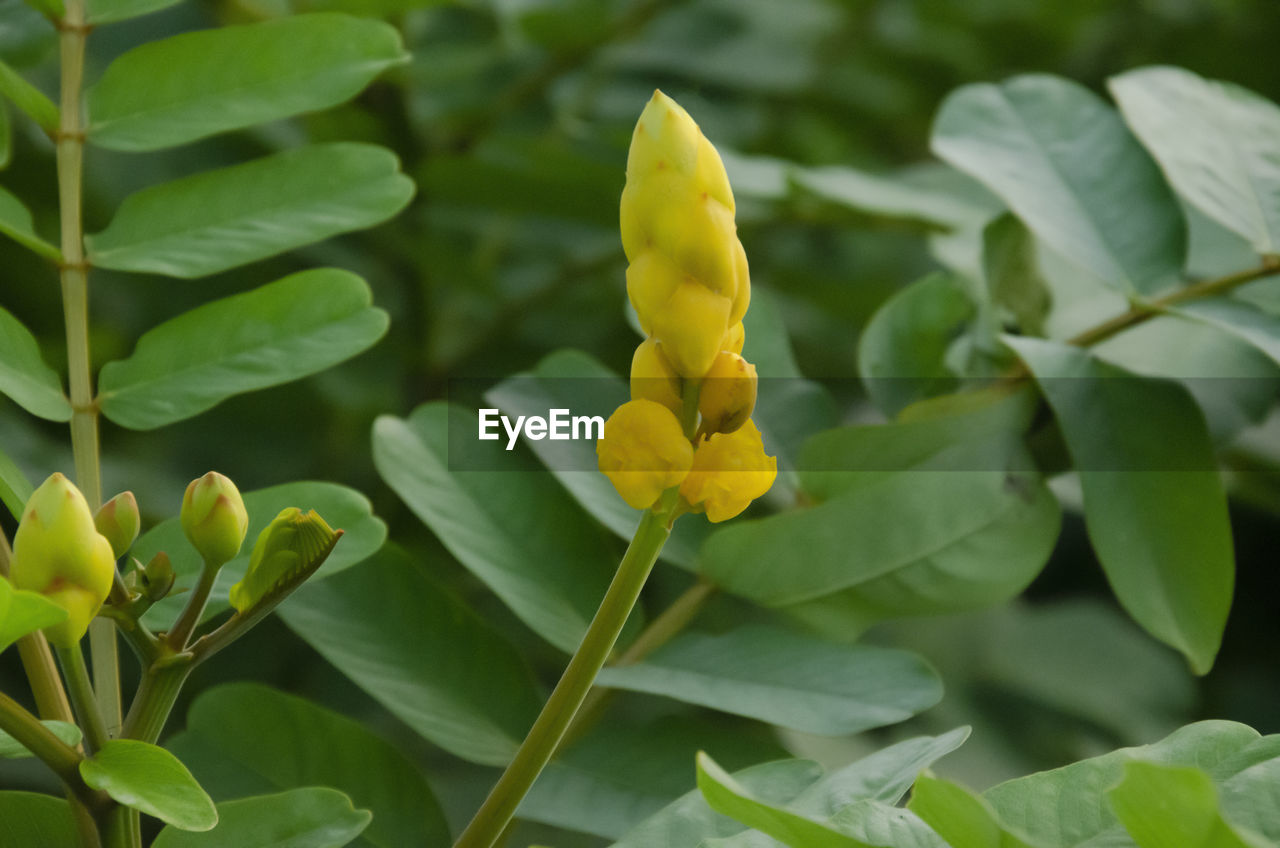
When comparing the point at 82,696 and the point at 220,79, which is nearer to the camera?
the point at 82,696

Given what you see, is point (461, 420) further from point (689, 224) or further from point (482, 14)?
point (482, 14)

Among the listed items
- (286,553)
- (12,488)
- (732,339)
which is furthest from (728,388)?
(12,488)

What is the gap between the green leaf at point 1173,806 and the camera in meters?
0.23

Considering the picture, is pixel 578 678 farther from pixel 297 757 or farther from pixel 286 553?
pixel 297 757

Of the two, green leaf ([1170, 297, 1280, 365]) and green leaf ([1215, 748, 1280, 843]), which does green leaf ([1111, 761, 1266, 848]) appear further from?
green leaf ([1170, 297, 1280, 365])

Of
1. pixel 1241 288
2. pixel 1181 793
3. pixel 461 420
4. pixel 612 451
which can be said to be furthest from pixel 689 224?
pixel 1241 288

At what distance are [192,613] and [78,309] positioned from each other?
0.59 feet

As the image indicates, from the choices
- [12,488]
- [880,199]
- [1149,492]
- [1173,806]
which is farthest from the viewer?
[880,199]

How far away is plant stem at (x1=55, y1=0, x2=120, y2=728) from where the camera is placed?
0.36 meters

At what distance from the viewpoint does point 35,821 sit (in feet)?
1.09

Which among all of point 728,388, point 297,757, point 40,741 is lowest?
point 297,757

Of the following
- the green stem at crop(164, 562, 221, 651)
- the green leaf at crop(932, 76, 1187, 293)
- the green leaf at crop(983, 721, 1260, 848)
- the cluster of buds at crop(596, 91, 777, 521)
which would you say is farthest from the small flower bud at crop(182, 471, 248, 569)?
the green leaf at crop(932, 76, 1187, 293)

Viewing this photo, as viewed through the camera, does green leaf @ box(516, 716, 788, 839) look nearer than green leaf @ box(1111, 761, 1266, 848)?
No

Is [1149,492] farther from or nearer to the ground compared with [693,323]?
nearer to the ground
